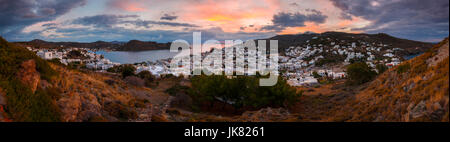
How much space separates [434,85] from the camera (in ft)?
19.6

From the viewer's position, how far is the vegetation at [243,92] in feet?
62.3

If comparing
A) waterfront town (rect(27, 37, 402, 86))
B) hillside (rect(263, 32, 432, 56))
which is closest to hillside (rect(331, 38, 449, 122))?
waterfront town (rect(27, 37, 402, 86))

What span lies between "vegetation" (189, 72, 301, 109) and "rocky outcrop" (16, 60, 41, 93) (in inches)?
580

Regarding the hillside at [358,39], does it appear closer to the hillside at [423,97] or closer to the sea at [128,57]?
the sea at [128,57]

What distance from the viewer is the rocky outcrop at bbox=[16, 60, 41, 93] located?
19.9ft

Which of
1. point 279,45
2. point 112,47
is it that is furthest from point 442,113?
point 112,47

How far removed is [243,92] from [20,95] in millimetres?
17182

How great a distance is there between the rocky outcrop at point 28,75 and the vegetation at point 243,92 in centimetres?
1474

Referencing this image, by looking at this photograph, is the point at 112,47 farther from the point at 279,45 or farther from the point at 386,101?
the point at 386,101

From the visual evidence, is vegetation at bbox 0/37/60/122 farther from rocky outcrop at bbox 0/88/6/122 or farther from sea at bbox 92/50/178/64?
sea at bbox 92/50/178/64

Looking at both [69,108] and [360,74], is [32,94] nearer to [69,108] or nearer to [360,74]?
[69,108]
